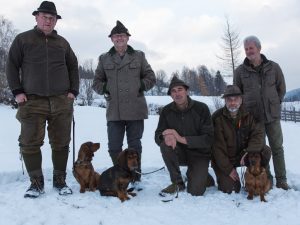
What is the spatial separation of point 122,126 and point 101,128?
8058 mm

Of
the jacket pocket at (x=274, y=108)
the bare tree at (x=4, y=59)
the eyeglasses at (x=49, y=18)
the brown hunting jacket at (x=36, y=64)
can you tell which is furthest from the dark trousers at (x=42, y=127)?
the bare tree at (x=4, y=59)

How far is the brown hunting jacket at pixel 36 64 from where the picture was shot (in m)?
4.78

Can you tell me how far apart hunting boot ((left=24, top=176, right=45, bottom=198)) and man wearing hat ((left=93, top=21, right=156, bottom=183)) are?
1102mm

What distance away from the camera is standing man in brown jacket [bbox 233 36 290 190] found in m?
5.45

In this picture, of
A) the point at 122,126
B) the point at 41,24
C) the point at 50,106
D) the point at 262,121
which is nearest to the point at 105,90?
the point at 122,126

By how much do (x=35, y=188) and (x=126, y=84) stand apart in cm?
186

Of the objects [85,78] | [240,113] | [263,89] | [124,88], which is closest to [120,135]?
[124,88]

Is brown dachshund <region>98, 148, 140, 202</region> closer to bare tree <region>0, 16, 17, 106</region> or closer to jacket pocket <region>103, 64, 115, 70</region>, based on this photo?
jacket pocket <region>103, 64, 115, 70</region>

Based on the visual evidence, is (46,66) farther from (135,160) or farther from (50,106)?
(135,160)

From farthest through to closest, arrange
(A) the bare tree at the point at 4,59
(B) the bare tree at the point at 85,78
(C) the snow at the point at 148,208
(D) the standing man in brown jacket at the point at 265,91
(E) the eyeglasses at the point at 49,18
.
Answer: (B) the bare tree at the point at 85,78
(A) the bare tree at the point at 4,59
(D) the standing man in brown jacket at the point at 265,91
(E) the eyeglasses at the point at 49,18
(C) the snow at the point at 148,208

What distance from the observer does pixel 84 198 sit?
15.8 ft

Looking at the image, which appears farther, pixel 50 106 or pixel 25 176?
pixel 25 176

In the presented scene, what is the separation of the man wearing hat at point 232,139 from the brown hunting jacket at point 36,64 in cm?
219

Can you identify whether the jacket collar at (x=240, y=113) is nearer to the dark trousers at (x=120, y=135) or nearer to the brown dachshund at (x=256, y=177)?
the brown dachshund at (x=256, y=177)
